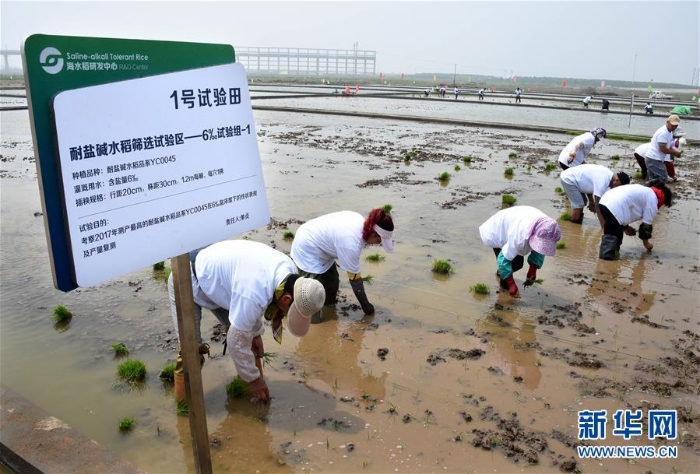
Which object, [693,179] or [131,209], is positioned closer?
[131,209]

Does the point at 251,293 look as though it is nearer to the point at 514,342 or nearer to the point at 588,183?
the point at 514,342

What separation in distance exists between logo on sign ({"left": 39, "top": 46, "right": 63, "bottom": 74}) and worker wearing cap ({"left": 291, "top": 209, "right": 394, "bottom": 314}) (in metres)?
3.54

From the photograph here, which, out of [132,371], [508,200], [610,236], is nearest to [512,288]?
[610,236]

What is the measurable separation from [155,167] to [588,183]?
8.54m

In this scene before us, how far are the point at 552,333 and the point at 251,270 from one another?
136 inches

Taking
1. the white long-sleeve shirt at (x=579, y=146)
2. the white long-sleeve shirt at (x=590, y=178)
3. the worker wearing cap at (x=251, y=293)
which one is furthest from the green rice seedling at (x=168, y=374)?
the white long-sleeve shirt at (x=579, y=146)

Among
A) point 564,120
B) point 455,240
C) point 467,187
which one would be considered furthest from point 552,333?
point 564,120

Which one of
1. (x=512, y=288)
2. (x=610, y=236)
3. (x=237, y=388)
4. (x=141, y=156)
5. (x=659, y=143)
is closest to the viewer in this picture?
(x=141, y=156)

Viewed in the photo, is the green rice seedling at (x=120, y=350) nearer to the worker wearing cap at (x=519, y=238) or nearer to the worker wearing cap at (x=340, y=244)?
the worker wearing cap at (x=340, y=244)

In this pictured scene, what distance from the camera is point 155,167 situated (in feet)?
8.09

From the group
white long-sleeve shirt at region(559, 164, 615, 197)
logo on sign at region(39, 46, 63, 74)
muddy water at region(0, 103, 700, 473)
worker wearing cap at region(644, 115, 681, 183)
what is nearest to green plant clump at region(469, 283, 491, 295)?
muddy water at region(0, 103, 700, 473)

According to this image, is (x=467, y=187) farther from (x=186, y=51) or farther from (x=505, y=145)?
(x=186, y=51)

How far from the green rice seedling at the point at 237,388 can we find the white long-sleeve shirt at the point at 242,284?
0.31m

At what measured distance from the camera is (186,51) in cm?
259
